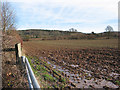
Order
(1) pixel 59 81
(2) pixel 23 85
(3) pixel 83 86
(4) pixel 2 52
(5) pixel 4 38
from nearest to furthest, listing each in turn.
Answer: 1. (2) pixel 23 85
2. (3) pixel 83 86
3. (1) pixel 59 81
4. (4) pixel 2 52
5. (5) pixel 4 38

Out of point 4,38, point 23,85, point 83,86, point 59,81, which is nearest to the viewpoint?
point 23,85

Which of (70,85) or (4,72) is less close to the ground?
(4,72)

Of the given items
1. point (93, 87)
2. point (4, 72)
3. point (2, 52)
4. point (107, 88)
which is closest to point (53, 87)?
point (93, 87)

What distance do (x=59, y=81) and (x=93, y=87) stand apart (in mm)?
1432

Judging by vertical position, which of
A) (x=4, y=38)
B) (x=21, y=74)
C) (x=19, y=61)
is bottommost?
(x=21, y=74)

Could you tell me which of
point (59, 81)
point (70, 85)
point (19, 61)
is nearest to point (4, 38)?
point (19, 61)

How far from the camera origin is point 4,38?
5867mm

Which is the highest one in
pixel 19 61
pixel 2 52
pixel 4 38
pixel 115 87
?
pixel 4 38

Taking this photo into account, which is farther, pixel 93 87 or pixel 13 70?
pixel 13 70

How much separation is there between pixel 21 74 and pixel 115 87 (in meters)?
4.12

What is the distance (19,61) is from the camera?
6090 millimetres

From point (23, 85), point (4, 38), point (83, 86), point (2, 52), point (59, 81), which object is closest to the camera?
point (23, 85)

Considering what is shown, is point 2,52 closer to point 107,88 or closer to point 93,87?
point 93,87

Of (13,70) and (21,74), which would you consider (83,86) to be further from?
(13,70)
